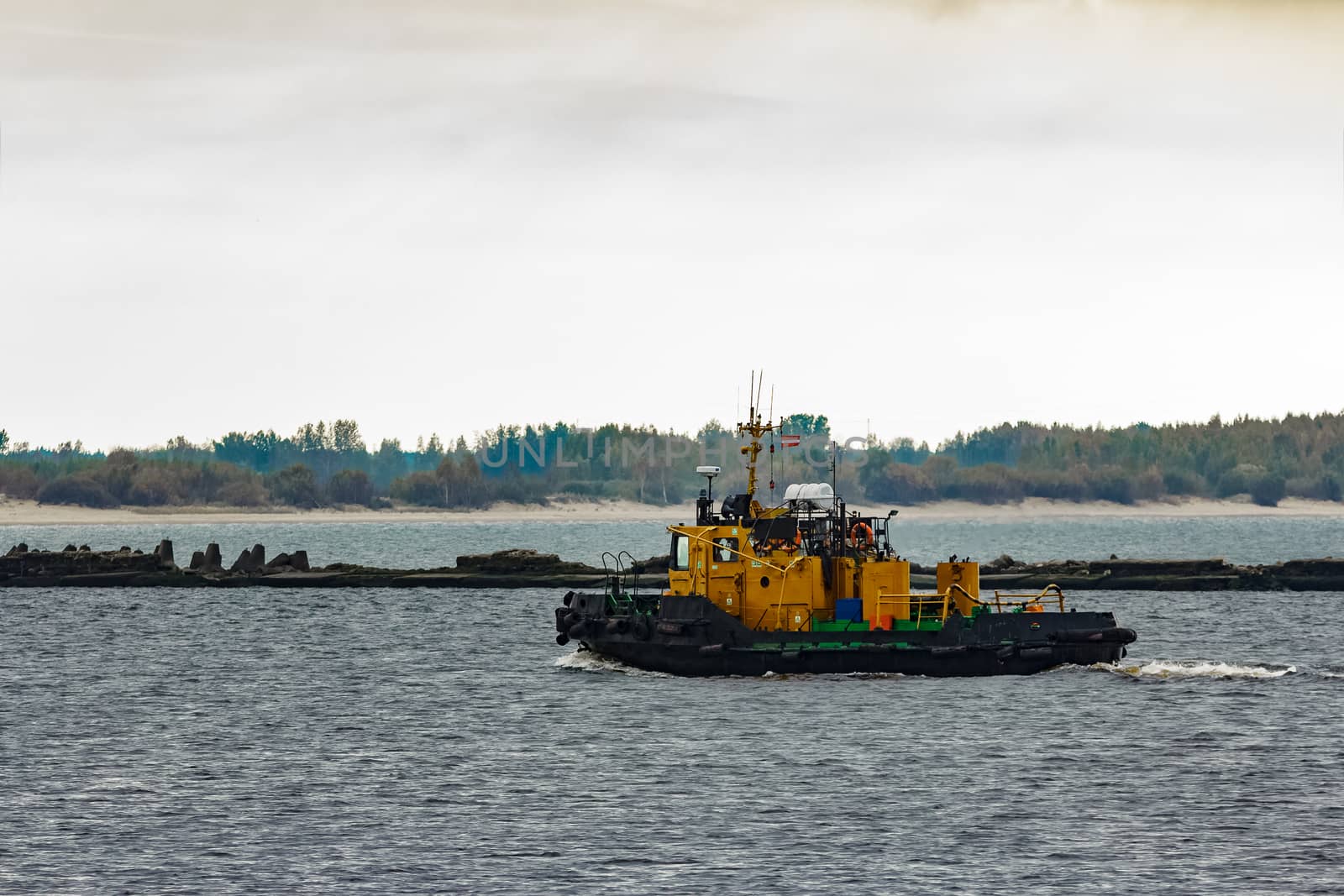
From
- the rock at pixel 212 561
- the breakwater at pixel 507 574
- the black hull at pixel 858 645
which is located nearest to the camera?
the black hull at pixel 858 645

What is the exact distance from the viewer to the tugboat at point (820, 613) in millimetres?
41000

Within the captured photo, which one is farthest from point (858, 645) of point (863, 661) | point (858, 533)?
point (858, 533)

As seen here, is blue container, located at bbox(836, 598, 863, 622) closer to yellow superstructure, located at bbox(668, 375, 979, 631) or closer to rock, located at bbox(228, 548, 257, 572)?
yellow superstructure, located at bbox(668, 375, 979, 631)

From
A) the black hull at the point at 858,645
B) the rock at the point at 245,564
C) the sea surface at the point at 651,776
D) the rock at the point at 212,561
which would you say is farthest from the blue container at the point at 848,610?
the rock at the point at 212,561

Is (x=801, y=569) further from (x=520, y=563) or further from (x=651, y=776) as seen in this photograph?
(x=520, y=563)

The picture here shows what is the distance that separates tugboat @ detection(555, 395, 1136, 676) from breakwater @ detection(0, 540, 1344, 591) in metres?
30.9

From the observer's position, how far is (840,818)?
27.7 m

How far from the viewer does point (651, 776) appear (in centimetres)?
3109

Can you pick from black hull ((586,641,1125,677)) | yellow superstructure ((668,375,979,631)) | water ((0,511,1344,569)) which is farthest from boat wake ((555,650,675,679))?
water ((0,511,1344,569))

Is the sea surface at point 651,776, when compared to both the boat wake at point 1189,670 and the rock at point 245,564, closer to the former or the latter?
the boat wake at point 1189,670

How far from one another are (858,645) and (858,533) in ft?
9.26

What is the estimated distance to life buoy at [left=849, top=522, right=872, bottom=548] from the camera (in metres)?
41.7

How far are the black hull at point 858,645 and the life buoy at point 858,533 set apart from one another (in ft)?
7.65

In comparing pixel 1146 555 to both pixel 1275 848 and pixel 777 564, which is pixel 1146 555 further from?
pixel 1275 848
